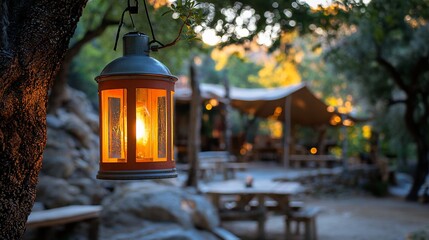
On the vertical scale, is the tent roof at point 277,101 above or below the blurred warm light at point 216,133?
above

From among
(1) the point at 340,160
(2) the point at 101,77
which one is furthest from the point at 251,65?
(2) the point at 101,77

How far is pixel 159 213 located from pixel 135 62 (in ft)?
18.3

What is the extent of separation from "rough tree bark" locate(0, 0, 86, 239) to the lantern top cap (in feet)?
0.76

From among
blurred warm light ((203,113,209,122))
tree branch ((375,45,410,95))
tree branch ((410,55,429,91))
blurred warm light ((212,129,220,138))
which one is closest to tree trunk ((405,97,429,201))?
tree branch ((410,55,429,91))

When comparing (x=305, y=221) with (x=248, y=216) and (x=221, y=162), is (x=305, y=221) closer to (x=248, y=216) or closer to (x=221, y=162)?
(x=248, y=216)

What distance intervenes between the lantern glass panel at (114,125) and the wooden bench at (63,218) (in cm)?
355

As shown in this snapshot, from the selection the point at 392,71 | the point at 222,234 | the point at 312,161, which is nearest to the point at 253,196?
the point at 222,234

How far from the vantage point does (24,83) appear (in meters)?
2.17

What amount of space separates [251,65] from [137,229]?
24375 millimetres

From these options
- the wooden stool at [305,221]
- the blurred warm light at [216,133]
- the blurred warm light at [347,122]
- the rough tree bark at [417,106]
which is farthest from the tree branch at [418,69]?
the blurred warm light at [216,133]

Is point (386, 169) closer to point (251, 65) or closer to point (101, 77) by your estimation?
point (251, 65)

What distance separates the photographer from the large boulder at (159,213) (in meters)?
7.45

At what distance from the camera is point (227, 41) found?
700 centimetres

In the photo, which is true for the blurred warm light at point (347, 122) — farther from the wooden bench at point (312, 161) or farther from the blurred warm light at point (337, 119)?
the wooden bench at point (312, 161)
